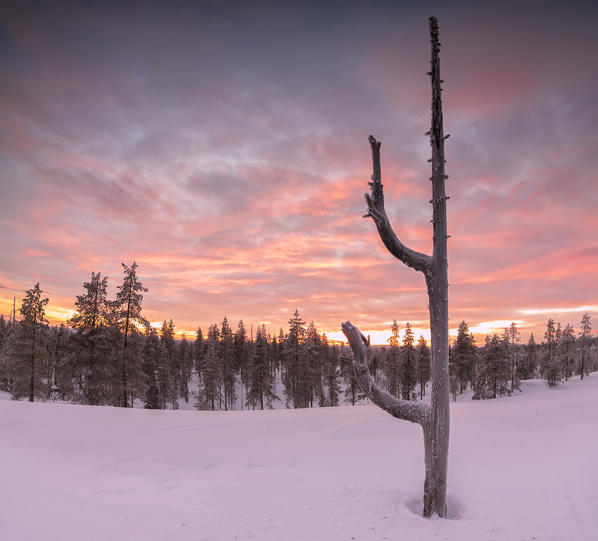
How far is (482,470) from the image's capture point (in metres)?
11.8

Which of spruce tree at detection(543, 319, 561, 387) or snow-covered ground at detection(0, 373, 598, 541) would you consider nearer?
snow-covered ground at detection(0, 373, 598, 541)

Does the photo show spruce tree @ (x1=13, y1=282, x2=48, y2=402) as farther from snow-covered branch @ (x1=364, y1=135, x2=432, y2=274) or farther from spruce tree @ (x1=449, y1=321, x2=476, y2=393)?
spruce tree @ (x1=449, y1=321, x2=476, y2=393)

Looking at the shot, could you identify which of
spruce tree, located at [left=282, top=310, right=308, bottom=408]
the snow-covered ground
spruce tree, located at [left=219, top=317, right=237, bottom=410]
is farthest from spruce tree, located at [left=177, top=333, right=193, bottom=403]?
the snow-covered ground

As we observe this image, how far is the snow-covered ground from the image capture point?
7.06 metres

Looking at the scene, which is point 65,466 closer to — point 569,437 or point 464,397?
point 569,437

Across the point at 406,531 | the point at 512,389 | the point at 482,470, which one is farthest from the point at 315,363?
the point at 406,531

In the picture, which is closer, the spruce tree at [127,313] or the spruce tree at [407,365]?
the spruce tree at [127,313]

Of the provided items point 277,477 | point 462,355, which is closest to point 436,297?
point 277,477

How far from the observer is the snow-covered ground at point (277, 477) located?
7059 mm

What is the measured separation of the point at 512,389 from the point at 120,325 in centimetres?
5441

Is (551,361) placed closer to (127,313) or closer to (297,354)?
(297,354)

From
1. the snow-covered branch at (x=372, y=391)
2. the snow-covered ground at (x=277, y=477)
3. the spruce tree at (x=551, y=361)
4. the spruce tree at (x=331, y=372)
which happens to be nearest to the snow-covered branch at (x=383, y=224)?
the snow-covered branch at (x=372, y=391)

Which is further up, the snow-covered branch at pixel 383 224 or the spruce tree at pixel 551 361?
the snow-covered branch at pixel 383 224

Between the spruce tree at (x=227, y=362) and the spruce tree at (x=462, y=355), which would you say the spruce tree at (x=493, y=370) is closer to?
the spruce tree at (x=462, y=355)
